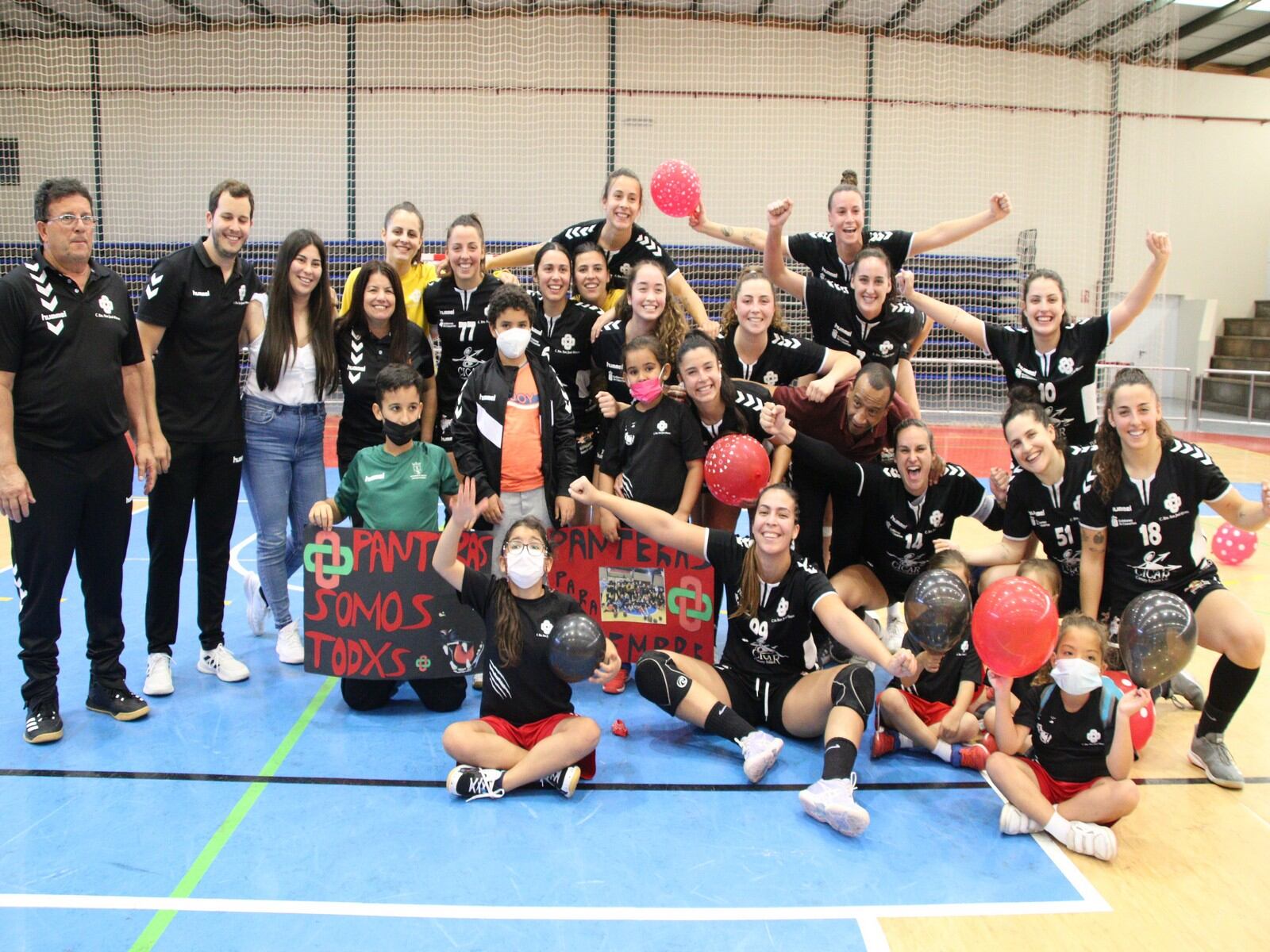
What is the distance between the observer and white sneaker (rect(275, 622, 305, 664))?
464cm

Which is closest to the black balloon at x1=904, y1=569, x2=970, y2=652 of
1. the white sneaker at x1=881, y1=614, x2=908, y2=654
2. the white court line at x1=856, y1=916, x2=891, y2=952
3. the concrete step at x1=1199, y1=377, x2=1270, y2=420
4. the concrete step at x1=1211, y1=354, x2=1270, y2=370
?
the white court line at x1=856, y1=916, x2=891, y2=952

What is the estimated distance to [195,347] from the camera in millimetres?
4094

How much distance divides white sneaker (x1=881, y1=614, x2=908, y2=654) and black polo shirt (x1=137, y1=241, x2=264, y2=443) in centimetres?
349

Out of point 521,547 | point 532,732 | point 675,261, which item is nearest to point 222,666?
point 532,732

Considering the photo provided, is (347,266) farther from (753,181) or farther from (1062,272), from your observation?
(1062,272)

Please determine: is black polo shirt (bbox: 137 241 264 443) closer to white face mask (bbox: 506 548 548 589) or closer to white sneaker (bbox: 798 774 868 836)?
white face mask (bbox: 506 548 548 589)

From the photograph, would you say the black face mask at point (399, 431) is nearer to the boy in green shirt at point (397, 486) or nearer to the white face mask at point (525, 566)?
the boy in green shirt at point (397, 486)

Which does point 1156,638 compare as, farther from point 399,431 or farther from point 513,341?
point 399,431

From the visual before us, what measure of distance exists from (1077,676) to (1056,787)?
47 cm

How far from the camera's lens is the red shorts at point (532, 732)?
3.39 meters

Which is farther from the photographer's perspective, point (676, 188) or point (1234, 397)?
point (1234, 397)

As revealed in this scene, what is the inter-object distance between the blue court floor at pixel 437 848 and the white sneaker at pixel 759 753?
6 cm

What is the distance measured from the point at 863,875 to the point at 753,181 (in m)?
13.1

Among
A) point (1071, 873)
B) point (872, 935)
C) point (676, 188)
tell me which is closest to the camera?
point (872, 935)
